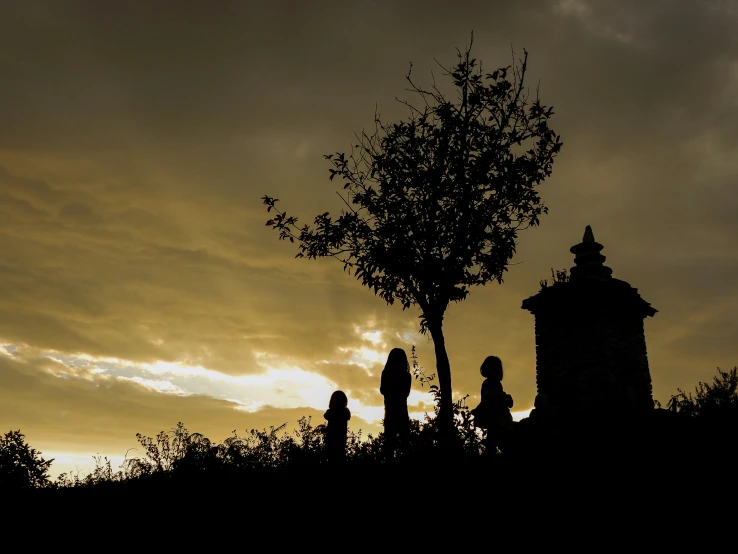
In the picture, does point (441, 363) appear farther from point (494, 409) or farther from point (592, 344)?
point (592, 344)

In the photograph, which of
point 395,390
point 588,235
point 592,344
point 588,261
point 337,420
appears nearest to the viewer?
point 395,390

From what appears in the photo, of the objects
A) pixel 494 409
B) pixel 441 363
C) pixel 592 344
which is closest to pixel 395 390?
pixel 441 363

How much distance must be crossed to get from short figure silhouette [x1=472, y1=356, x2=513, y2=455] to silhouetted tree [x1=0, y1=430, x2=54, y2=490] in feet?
40.0

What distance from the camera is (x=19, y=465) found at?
1834 centimetres

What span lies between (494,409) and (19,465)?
1325 centimetres

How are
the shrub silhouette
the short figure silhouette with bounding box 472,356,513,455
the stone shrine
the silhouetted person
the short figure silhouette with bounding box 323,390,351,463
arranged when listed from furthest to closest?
the stone shrine < the short figure silhouette with bounding box 323,390,351,463 < the silhouetted person < the short figure silhouette with bounding box 472,356,513,455 < the shrub silhouette

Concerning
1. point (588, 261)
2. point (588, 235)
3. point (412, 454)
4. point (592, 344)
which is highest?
point (588, 235)

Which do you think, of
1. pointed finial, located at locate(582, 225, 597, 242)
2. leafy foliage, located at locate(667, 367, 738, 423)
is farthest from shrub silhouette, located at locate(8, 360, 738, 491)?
pointed finial, located at locate(582, 225, 597, 242)

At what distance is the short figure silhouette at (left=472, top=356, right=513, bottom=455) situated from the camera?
1552 cm

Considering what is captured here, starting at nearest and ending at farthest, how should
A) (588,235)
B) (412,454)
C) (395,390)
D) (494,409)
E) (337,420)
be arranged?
(412,454)
(494,409)
(395,390)
(337,420)
(588,235)

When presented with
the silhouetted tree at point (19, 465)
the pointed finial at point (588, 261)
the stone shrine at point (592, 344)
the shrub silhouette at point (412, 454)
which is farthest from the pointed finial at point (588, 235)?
the silhouetted tree at point (19, 465)

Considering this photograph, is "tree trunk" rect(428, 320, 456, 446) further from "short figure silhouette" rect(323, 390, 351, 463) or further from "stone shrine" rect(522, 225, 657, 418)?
"stone shrine" rect(522, 225, 657, 418)

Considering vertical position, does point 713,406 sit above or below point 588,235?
below

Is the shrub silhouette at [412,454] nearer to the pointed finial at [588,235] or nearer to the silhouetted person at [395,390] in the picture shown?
the silhouetted person at [395,390]
